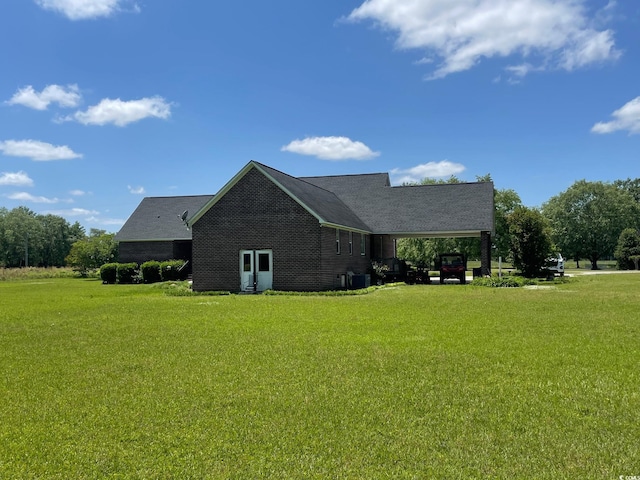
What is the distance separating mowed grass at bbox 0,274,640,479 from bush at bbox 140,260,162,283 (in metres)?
22.8

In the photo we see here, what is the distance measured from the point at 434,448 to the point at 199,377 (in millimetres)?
3657

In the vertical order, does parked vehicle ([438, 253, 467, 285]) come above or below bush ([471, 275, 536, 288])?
above

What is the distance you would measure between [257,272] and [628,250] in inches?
1685

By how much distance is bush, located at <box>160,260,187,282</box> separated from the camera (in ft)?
115

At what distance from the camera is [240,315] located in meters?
14.1

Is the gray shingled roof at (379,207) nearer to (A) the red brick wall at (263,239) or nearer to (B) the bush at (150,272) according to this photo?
(A) the red brick wall at (263,239)

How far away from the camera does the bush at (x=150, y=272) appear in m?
34.3

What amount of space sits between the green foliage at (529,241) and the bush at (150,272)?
22.0 m

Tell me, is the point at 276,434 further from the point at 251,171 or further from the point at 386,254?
the point at 386,254

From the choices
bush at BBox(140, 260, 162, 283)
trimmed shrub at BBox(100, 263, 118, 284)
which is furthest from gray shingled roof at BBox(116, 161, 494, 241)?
trimmed shrub at BBox(100, 263, 118, 284)

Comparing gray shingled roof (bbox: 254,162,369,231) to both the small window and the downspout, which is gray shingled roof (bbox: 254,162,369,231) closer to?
the small window

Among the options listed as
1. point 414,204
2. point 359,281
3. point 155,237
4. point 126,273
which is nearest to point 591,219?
point 414,204

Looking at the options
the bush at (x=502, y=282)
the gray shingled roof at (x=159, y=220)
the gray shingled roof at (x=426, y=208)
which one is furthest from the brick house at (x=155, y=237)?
the bush at (x=502, y=282)

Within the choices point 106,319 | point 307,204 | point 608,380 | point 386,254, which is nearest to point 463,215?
point 386,254
